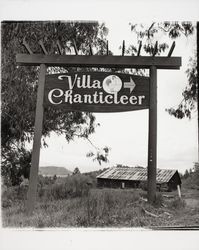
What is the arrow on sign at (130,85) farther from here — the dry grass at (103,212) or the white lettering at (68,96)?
the dry grass at (103,212)

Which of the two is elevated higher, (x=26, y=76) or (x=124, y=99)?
(x=26, y=76)

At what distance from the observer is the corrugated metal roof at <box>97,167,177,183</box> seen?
5609mm

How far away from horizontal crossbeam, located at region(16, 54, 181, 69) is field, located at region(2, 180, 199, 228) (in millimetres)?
2088

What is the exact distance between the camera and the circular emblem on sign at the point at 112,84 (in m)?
4.93

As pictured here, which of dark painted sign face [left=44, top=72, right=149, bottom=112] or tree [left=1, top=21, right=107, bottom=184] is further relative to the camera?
tree [left=1, top=21, right=107, bottom=184]

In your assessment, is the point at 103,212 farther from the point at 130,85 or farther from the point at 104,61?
the point at 104,61

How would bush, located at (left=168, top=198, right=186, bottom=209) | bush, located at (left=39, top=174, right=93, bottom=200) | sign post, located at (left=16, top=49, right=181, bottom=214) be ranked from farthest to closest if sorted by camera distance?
bush, located at (left=39, top=174, right=93, bottom=200) < sign post, located at (left=16, top=49, right=181, bottom=214) < bush, located at (left=168, top=198, right=186, bottom=209)

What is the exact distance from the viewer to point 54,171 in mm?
5824

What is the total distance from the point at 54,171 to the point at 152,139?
2098 millimetres

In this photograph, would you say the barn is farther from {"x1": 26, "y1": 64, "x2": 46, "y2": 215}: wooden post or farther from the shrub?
{"x1": 26, "y1": 64, "x2": 46, "y2": 215}: wooden post

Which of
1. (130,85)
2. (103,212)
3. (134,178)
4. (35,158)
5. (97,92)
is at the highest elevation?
(130,85)

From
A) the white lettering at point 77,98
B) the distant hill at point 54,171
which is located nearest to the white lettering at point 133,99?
the white lettering at point 77,98

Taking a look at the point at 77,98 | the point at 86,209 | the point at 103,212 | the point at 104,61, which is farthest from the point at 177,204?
the point at 104,61

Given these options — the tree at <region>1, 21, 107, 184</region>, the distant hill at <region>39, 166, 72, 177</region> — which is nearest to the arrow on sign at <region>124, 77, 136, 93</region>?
the tree at <region>1, 21, 107, 184</region>
